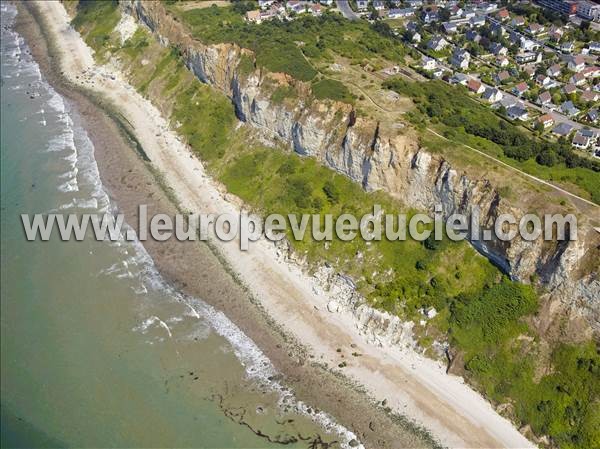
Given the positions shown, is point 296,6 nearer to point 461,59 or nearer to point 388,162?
point 461,59

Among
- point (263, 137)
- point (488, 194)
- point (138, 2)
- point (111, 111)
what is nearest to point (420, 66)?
point (263, 137)

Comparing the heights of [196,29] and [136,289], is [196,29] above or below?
above

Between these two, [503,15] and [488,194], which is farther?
[503,15]

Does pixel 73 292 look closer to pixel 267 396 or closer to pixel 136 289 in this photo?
pixel 136 289

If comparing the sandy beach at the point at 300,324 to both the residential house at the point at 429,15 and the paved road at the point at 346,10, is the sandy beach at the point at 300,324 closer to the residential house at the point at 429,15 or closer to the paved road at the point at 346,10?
the paved road at the point at 346,10

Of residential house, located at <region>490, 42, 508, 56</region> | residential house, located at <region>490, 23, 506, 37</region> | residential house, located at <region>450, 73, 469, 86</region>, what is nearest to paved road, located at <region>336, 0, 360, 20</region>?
residential house, located at <region>490, 23, 506, 37</region>

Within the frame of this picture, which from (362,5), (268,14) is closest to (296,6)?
(268,14)
